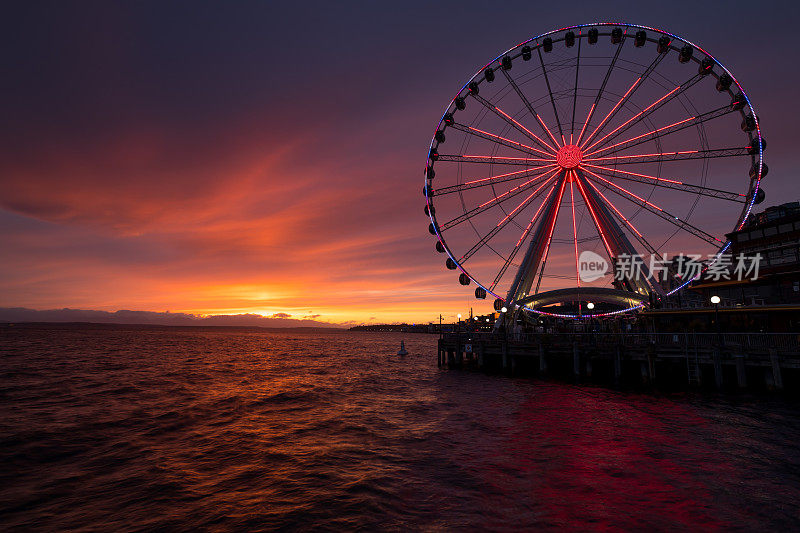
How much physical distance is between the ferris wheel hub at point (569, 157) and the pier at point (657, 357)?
50.3 ft

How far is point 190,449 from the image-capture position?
54.2 feet

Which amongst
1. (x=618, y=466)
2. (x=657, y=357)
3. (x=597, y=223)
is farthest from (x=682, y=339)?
(x=618, y=466)

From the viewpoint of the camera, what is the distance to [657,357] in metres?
28.9

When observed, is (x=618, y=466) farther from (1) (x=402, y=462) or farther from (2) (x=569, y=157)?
(2) (x=569, y=157)

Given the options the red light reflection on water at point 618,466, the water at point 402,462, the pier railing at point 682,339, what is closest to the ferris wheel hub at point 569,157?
the pier railing at point 682,339

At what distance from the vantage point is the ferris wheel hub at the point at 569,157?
3778 centimetres

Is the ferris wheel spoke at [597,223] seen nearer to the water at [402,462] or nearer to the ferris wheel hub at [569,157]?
the ferris wheel hub at [569,157]

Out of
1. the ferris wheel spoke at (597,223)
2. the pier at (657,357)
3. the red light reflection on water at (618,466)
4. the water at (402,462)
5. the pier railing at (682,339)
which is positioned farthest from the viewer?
the ferris wheel spoke at (597,223)

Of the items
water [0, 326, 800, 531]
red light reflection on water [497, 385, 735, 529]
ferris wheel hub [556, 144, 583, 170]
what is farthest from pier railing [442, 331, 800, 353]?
ferris wheel hub [556, 144, 583, 170]

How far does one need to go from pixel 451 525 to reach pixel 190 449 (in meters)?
11.8

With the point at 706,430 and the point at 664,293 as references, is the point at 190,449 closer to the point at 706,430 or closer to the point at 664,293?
the point at 706,430

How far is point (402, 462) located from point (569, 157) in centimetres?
3277

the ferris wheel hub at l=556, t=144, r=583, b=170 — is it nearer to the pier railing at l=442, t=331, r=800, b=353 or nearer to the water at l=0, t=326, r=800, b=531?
the pier railing at l=442, t=331, r=800, b=353

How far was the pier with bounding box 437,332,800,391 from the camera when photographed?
2436 centimetres
